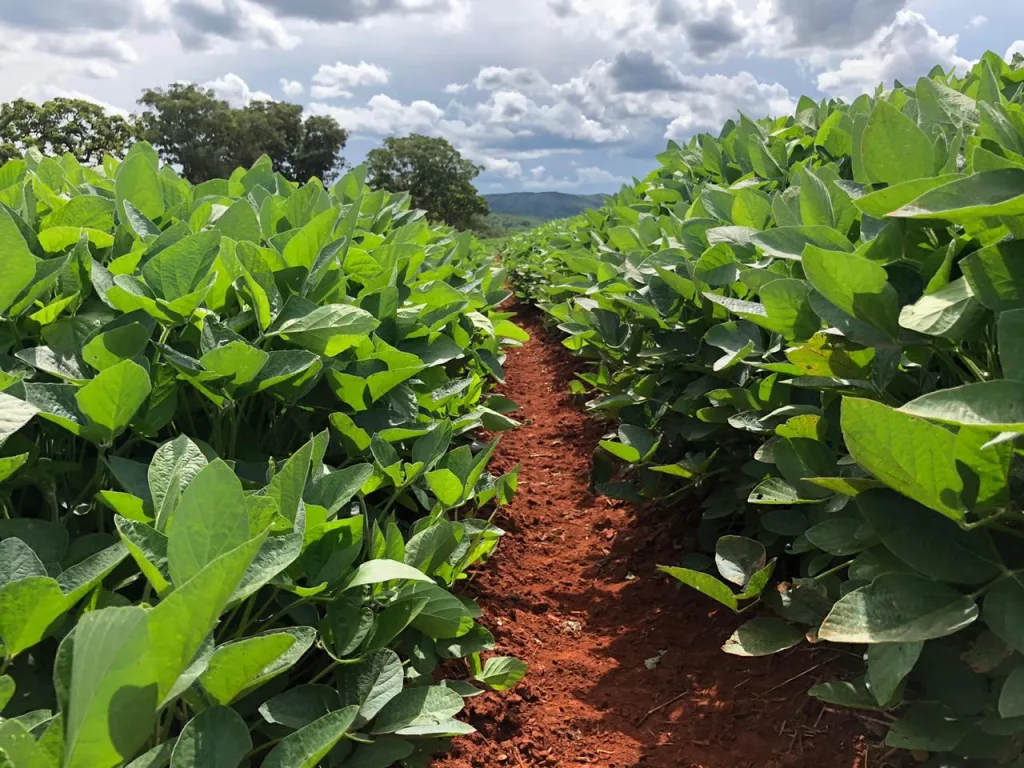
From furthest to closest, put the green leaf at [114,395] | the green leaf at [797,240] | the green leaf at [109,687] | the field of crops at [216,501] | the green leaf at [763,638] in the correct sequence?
the green leaf at [763,638]
the green leaf at [797,240]
the green leaf at [114,395]
the field of crops at [216,501]
the green leaf at [109,687]

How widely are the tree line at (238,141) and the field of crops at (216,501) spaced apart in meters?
46.5

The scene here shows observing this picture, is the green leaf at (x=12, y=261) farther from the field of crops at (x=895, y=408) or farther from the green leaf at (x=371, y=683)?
the field of crops at (x=895, y=408)

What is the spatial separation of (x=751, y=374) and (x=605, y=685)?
118 cm

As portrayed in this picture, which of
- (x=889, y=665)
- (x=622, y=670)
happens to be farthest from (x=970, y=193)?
(x=622, y=670)

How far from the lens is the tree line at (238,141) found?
1821 inches

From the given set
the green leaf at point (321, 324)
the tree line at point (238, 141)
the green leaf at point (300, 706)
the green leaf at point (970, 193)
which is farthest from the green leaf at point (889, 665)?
the tree line at point (238, 141)

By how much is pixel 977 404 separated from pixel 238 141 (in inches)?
2649

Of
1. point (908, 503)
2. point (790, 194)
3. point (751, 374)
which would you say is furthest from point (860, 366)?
point (751, 374)

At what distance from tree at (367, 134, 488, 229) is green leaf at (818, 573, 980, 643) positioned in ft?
224

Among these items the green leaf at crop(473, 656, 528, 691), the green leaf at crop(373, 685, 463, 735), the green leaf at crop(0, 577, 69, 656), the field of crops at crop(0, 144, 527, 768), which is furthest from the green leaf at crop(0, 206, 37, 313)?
the green leaf at crop(473, 656, 528, 691)

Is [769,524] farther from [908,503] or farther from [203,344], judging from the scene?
[203,344]

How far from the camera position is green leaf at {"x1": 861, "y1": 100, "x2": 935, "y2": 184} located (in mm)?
1477

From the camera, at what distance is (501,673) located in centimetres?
202

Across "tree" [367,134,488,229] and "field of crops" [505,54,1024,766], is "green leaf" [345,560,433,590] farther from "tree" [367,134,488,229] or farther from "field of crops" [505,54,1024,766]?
"tree" [367,134,488,229]
